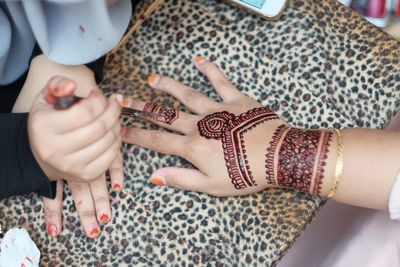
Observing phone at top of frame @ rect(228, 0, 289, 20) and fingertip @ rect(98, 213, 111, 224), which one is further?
phone at top of frame @ rect(228, 0, 289, 20)

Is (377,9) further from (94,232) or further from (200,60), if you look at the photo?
(94,232)

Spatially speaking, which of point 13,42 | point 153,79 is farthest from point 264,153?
point 13,42

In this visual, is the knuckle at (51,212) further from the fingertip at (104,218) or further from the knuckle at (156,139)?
the knuckle at (156,139)

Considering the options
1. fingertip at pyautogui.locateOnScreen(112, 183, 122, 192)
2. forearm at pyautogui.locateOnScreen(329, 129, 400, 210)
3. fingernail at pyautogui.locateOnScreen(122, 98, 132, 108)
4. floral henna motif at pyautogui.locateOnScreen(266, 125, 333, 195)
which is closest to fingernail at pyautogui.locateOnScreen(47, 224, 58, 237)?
fingertip at pyautogui.locateOnScreen(112, 183, 122, 192)

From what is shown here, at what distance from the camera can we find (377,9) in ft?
4.35

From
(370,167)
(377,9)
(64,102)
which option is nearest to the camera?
(64,102)

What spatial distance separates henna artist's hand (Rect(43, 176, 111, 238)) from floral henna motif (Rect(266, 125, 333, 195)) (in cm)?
27

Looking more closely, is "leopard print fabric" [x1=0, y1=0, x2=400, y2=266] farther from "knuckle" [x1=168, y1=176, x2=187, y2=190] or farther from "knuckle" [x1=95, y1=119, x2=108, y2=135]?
"knuckle" [x1=95, y1=119, x2=108, y2=135]

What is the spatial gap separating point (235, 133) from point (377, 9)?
644mm

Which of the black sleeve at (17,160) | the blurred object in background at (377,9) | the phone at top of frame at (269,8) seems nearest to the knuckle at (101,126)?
the black sleeve at (17,160)

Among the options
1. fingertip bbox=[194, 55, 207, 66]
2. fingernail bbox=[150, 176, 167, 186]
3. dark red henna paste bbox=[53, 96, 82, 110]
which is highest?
dark red henna paste bbox=[53, 96, 82, 110]

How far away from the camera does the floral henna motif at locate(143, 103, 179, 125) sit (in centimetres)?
94

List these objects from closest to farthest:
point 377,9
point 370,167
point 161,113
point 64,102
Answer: point 64,102 → point 370,167 → point 161,113 → point 377,9

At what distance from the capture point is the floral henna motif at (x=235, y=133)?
87 cm
